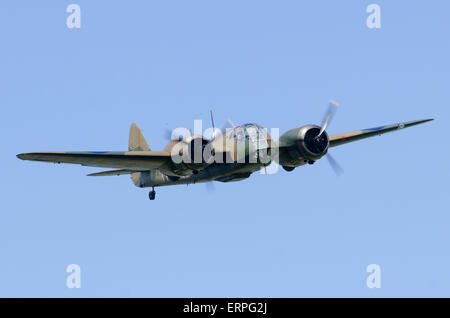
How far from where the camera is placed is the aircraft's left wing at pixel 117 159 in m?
29.8

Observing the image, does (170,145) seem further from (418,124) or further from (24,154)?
(418,124)

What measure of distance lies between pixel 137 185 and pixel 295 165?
28.4ft

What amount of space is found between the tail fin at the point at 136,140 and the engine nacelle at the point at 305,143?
9474 millimetres

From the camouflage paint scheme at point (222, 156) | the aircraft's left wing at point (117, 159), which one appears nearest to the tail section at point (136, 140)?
the camouflage paint scheme at point (222, 156)

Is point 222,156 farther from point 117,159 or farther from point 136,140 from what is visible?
point 136,140

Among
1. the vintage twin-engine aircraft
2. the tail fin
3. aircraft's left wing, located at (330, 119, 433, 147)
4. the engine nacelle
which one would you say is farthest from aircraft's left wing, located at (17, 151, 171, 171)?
aircraft's left wing, located at (330, 119, 433, 147)

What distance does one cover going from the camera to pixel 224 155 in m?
30.8

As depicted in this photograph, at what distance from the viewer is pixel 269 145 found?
1201 inches

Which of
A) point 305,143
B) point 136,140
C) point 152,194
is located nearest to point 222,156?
point 305,143

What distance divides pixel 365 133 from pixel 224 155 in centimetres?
816

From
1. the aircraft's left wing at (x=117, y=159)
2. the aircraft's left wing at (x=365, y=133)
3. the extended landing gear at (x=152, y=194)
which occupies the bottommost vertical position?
the extended landing gear at (x=152, y=194)

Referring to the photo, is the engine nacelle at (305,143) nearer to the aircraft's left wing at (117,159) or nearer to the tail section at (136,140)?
the aircraft's left wing at (117,159)

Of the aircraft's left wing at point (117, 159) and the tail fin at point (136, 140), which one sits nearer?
the aircraft's left wing at point (117, 159)

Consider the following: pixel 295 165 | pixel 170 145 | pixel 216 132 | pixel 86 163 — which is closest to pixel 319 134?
pixel 295 165
